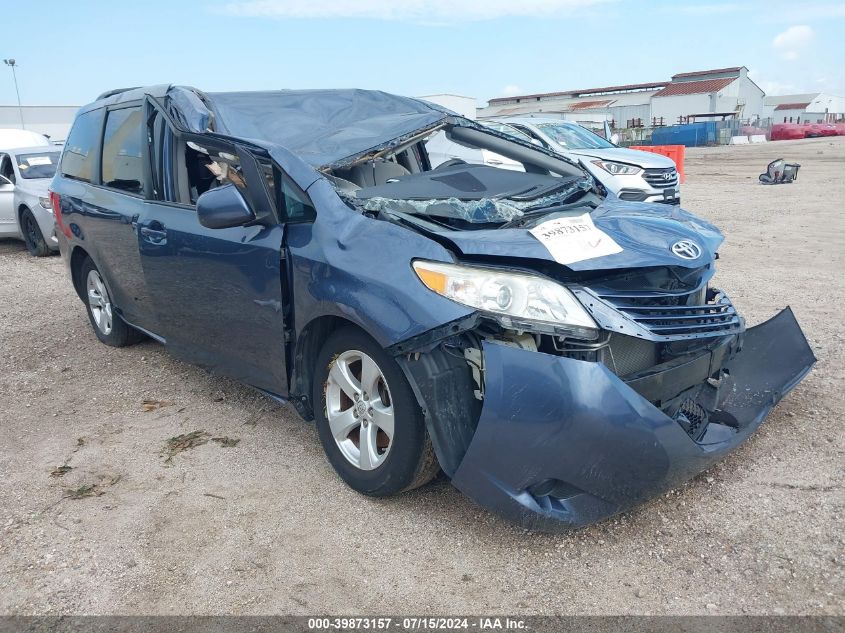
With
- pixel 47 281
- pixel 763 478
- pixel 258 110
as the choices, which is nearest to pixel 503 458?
pixel 763 478

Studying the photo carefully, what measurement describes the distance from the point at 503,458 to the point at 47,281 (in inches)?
314

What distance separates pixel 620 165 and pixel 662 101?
57.8 metres

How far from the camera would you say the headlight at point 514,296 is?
8.55 ft

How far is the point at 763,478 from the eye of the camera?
3.25 m

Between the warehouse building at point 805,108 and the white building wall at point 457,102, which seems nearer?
the white building wall at point 457,102

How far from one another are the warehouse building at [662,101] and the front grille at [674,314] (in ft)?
185

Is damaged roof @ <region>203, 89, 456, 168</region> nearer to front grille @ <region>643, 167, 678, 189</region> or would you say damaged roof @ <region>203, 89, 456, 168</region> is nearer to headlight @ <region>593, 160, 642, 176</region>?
headlight @ <region>593, 160, 642, 176</region>

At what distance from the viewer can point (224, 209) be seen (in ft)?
11.0

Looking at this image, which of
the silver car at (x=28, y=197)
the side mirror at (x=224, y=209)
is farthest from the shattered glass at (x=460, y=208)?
the silver car at (x=28, y=197)

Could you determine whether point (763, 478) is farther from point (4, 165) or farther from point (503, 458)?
point (4, 165)

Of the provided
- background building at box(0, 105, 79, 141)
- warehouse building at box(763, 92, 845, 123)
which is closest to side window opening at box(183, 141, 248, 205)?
background building at box(0, 105, 79, 141)

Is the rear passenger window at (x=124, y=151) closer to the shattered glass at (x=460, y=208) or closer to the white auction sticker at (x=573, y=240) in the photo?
the shattered glass at (x=460, y=208)

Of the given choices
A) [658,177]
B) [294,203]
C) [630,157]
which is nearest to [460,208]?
[294,203]

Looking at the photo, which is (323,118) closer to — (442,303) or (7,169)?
(442,303)
